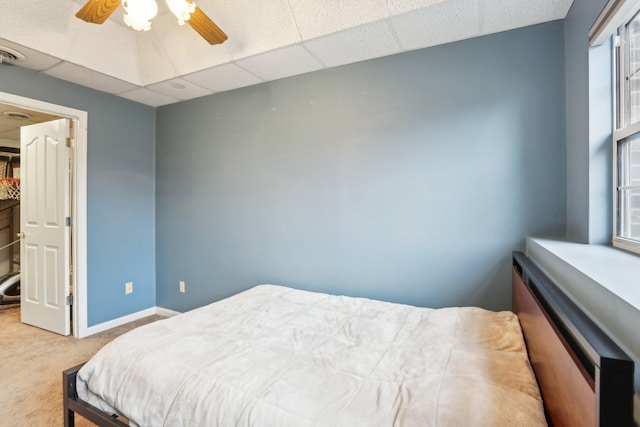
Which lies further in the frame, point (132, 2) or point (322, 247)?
point (322, 247)

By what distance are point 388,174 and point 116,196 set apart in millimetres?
2745

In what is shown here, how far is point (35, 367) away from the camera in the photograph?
2295mm

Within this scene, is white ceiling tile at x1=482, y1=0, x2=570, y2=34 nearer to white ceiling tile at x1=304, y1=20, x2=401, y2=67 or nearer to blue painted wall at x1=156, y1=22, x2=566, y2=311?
blue painted wall at x1=156, y1=22, x2=566, y2=311

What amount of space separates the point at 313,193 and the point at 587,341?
80.9 inches

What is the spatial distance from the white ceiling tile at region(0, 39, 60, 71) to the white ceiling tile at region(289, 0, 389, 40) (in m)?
1.92

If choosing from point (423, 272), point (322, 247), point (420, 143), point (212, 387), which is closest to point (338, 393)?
point (212, 387)

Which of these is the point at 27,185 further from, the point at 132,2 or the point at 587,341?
the point at 587,341

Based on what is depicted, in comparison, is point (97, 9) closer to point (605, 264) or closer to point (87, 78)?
point (87, 78)

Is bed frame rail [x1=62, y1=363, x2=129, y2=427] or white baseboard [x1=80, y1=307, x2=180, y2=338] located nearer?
bed frame rail [x1=62, y1=363, x2=129, y2=427]

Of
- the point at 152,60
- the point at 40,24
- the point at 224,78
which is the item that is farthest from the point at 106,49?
the point at 224,78

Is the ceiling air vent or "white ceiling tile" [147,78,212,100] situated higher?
"white ceiling tile" [147,78,212,100]

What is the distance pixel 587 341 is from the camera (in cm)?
67

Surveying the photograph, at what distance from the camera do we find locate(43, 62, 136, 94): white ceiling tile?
249 centimetres

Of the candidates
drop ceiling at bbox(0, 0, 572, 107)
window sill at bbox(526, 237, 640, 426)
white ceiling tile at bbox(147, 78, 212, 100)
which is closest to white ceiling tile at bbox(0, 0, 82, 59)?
drop ceiling at bbox(0, 0, 572, 107)
